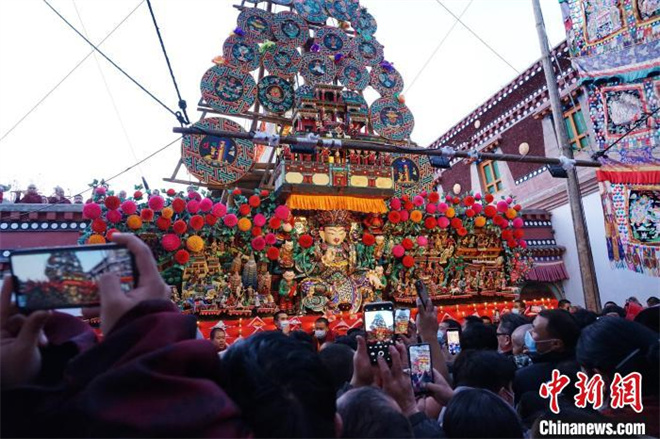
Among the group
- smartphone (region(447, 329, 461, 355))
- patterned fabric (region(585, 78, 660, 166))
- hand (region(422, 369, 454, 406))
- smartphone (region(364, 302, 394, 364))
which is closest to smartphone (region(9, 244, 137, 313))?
smartphone (region(364, 302, 394, 364))

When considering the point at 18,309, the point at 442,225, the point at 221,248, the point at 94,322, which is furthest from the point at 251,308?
the point at 18,309

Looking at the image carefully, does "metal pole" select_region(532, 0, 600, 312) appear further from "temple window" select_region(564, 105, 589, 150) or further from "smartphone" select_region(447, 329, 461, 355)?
"smartphone" select_region(447, 329, 461, 355)

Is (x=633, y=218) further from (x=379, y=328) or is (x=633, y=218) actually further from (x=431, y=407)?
(x=431, y=407)

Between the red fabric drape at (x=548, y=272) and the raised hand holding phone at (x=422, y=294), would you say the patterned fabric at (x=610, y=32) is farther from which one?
the raised hand holding phone at (x=422, y=294)

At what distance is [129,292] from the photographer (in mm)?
1222

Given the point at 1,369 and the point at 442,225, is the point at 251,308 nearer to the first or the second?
the point at 442,225

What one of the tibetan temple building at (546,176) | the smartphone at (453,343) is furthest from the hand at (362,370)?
the tibetan temple building at (546,176)

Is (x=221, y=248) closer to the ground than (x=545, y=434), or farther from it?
farther from it

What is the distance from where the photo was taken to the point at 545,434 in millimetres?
1956

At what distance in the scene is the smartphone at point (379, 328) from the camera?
2352mm

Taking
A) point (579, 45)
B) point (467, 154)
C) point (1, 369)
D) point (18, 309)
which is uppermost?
point (579, 45)

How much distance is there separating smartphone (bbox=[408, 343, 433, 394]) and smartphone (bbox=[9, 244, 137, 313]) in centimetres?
170

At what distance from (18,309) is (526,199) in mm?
17661

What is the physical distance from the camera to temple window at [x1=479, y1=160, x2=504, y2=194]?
59.5 ft
